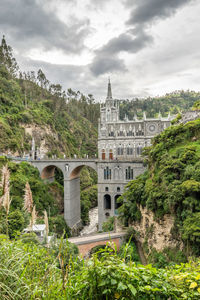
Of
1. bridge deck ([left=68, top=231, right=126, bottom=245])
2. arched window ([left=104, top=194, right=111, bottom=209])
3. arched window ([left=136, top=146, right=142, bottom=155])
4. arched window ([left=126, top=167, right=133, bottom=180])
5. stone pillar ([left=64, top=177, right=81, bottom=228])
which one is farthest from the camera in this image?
arched window ([left=136, top=146, right=142, bottom=155])

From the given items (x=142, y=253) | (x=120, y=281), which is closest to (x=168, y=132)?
(x=142, y=253)

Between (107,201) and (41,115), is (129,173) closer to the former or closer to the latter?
(107,201)

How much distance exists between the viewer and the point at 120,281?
3.44 metres

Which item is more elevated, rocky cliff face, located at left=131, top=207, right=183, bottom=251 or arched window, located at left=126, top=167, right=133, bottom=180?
arched window, located at left=126, top=167, right=133, bottom=180

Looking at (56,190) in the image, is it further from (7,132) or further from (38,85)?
(38,85)

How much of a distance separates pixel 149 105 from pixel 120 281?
125m

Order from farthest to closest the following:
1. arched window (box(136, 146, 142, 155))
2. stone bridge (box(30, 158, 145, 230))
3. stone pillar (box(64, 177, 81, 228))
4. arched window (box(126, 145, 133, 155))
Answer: arched window (box(126, 145, 133, 155)) < arched window (box(136, 146, 142, 155)) < stone pillar (box(64, 177, 81, 228)) < stone bridge (box(30, 158, 145, 230))

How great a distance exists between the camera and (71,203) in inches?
1596

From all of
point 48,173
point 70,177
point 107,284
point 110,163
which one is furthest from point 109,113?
point 107,284

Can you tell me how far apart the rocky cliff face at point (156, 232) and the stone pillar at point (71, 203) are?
66.3 ft

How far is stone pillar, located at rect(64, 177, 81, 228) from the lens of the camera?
131 ft

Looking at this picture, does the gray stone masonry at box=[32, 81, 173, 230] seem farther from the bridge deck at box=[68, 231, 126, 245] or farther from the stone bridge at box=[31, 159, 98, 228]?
the bridge deck at box=[68, 231, 126, 245]

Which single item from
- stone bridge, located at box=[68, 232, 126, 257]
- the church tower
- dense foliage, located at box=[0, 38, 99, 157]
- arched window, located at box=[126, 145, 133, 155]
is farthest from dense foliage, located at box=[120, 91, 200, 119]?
stone bridge, located at box=[68, 232, 126, 257]

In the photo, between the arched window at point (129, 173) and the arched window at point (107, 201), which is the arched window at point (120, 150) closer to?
the arched window at point (129, 173)
